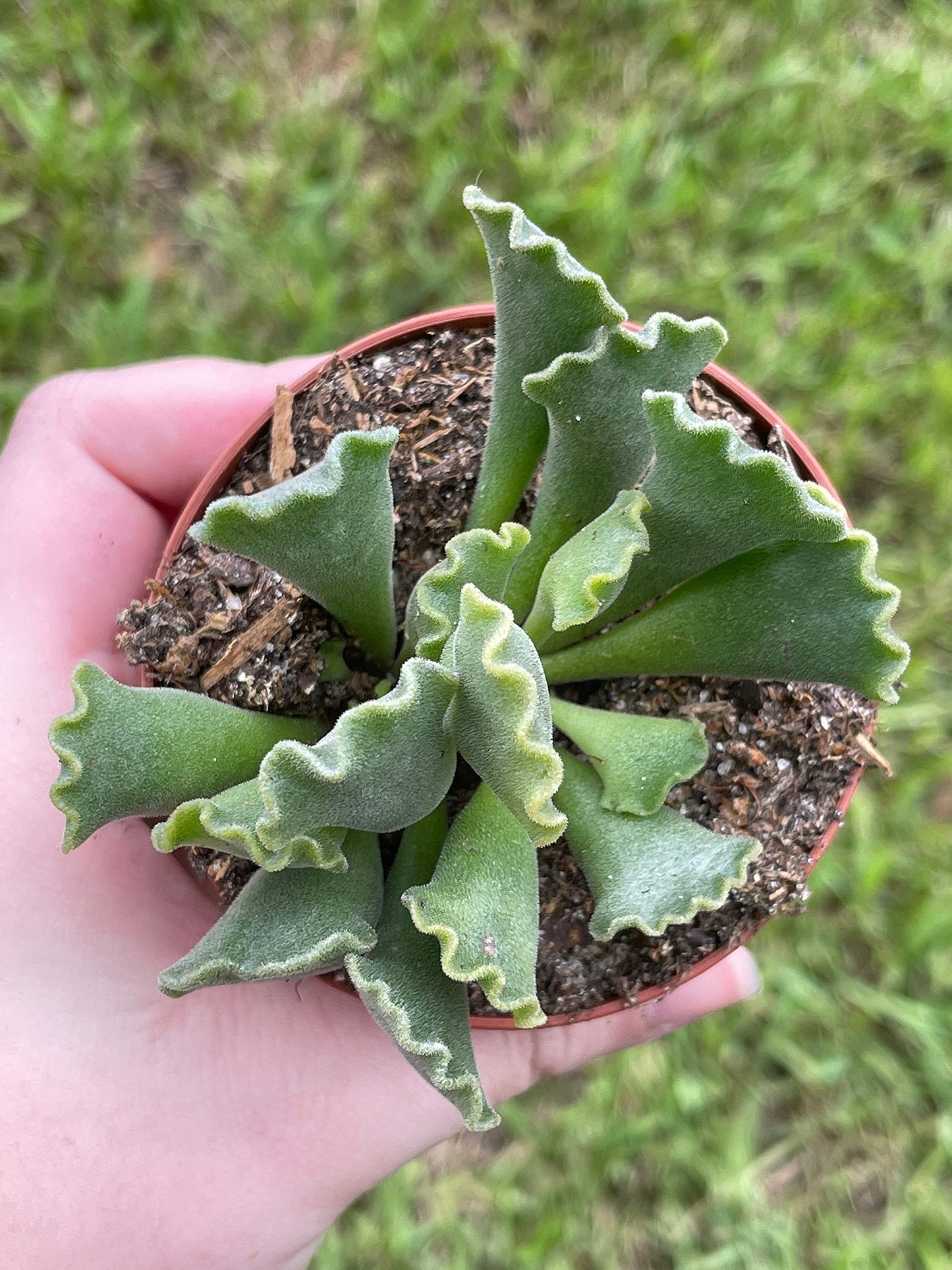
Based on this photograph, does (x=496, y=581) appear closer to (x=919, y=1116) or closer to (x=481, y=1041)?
(x=481, y=1041)

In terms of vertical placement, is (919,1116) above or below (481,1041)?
below

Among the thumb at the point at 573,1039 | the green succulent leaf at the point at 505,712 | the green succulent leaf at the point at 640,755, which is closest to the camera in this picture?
the green succulent leaf at the point at 505,712

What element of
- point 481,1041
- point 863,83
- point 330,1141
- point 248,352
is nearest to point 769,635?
point 481,1041

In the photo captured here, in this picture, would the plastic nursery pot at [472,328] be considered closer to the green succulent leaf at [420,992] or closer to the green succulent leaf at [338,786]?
the green succulent leaf at [420,992]

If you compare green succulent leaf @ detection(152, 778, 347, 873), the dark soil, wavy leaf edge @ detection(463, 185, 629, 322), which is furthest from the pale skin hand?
wavy leaf edge @ detection(463, 185, 629, 322)

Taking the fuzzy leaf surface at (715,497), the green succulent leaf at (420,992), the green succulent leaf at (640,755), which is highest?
the fuzzy leaf surface at (715,497)

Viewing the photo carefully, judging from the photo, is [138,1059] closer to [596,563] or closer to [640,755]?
[640,755]

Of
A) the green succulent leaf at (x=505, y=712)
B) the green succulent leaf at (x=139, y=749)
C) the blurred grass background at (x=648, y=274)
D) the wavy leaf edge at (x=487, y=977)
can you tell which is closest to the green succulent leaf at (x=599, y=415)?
the green succulent leaf at (x=505, y=712)
